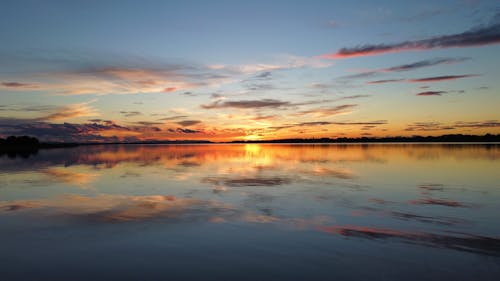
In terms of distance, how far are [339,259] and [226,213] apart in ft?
22.1

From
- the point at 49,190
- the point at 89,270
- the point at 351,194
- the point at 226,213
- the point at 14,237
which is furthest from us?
the point at 49,190

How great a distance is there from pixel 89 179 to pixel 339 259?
23.3m

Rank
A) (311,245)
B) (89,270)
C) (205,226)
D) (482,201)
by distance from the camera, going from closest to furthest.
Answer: (89,270), (311,245), (205,226), (482,201)

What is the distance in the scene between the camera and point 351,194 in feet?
64.7

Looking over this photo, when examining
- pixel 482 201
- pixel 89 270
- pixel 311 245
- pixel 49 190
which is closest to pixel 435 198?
pixel 482 201

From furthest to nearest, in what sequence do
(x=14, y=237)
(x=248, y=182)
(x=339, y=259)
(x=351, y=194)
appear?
(x=248, y=182)
(x=351, y=194)
(x=14, y=237)
(x=339, y=259)

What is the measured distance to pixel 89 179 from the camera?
27109mm

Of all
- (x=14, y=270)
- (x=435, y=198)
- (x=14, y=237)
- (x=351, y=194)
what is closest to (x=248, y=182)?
(x=351, y=194)

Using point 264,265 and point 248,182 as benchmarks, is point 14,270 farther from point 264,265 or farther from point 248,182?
point 248,182

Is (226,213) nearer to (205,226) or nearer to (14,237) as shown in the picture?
(205,226)

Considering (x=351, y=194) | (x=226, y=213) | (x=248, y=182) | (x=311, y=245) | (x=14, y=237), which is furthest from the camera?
(x=248, y=182)

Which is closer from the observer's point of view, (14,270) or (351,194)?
(14,270)

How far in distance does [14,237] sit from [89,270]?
4.80 meters

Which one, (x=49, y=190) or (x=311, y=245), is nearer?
(x=311, y=245)
